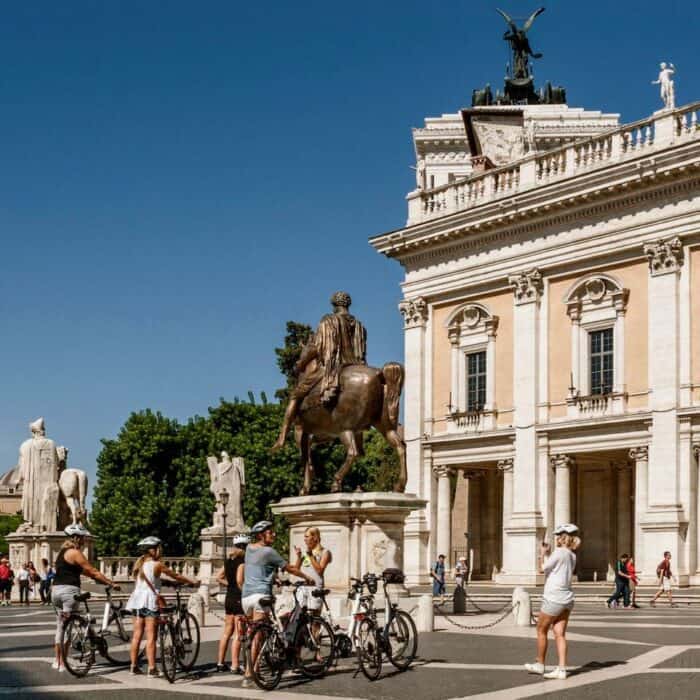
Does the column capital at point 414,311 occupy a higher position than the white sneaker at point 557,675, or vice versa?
the column capital at point 414,311

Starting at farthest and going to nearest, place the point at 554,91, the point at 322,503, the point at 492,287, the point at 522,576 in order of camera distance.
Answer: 1. the point at 554,91
2. the point at 492,287
3. the point at 522,576
4. the point at 322,503

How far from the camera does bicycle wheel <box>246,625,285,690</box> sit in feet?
43.3

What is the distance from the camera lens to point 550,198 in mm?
42812

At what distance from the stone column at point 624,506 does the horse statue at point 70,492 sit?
18.9 metres

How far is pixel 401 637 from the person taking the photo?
48.8 feet

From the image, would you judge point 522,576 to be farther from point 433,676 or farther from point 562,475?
point 433,676

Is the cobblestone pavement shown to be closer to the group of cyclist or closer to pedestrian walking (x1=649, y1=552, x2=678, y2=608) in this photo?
the group of cyclist

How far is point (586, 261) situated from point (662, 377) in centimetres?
508

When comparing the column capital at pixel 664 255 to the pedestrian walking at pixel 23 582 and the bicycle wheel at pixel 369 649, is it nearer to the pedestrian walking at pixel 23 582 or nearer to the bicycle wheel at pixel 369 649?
the pedestrian walking at pixel 23 582

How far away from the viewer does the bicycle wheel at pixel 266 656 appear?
43.3ft

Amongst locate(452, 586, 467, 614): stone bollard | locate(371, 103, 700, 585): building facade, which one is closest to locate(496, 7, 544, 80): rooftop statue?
locate(371, 103, 700, 585): building facade

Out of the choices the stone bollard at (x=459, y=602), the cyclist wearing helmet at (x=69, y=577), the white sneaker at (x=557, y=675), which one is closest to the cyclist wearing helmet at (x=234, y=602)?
the cyclist wearing helmet at (x=69, y=577)

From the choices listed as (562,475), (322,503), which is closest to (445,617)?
(322,503)

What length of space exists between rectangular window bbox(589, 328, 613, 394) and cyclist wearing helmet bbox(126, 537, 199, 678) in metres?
28.4
